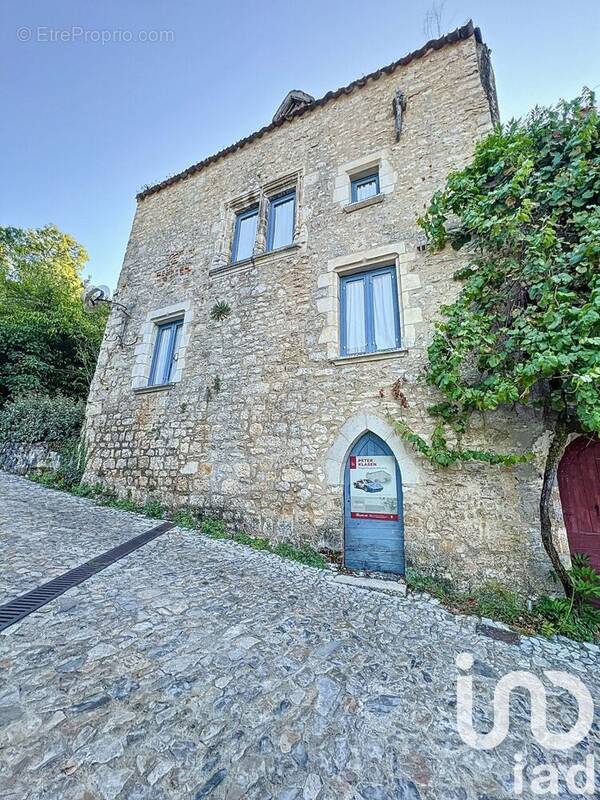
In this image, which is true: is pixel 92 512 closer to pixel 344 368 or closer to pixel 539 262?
pixel 344 368

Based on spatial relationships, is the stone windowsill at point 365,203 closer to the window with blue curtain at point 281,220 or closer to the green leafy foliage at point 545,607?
the window with blue curtain at point 281,220

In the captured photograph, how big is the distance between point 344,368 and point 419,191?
290 cm

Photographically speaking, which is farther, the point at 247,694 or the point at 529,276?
the point at 529,276

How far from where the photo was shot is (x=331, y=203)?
543 cm

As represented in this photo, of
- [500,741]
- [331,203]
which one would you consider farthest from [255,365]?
[500,741]

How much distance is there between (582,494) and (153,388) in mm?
6460

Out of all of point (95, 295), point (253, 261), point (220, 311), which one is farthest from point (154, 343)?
point (253, 261)

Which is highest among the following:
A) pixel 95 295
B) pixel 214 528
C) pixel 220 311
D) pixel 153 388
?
pixel 95 295

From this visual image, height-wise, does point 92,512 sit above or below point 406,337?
below

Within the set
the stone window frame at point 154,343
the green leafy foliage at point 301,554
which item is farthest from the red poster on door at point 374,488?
the stone window frame at point 154,343

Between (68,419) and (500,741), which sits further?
(68,419)

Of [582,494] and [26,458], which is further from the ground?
[26,458]
